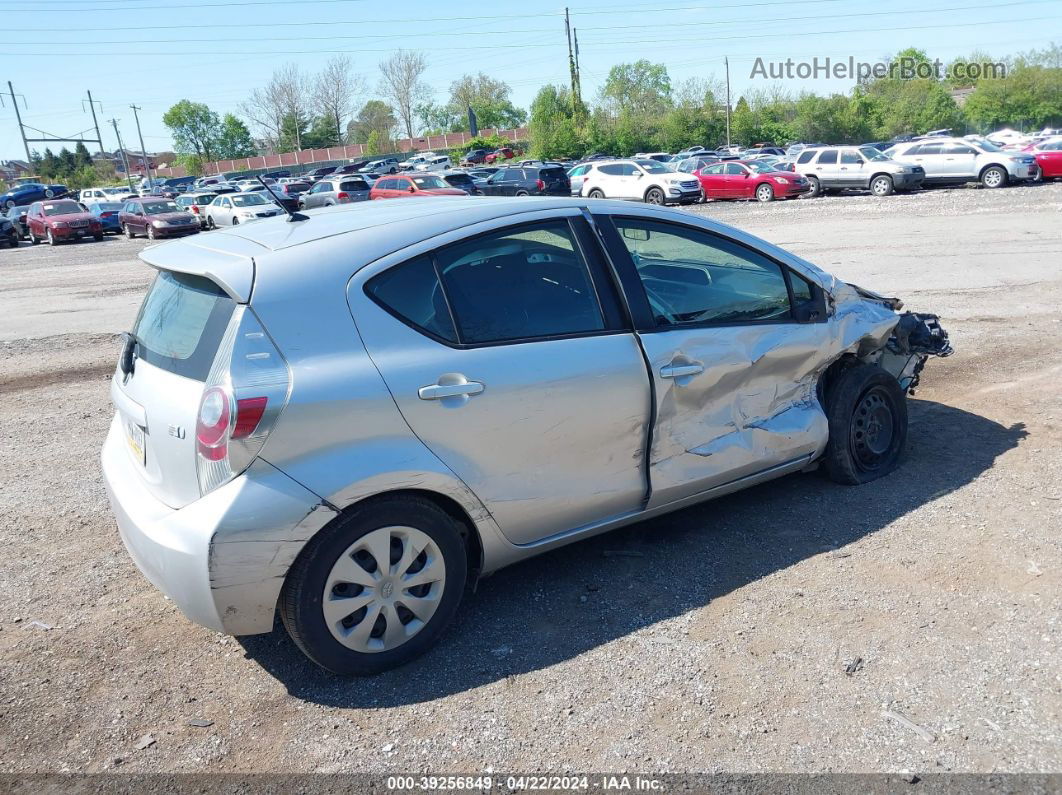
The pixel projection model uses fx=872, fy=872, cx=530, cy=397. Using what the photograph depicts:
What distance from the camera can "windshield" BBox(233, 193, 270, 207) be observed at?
101 feet

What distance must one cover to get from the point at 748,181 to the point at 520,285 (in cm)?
2913

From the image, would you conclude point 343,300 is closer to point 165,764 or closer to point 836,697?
point 165,764

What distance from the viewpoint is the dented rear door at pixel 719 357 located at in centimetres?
407

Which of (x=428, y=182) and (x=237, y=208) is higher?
(x=428, y=182)

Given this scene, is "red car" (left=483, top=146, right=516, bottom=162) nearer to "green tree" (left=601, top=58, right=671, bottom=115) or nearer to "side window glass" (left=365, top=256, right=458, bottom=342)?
"green tree" (left=601, top=58, right=671, bottom=115)

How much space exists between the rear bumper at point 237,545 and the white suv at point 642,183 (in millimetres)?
28368

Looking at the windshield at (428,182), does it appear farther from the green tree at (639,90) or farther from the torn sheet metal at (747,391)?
the green tree at (639,90)

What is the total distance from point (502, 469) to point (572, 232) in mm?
1171

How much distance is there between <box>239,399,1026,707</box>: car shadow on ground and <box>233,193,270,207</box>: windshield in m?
28.9

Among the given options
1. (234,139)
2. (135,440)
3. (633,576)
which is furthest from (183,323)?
(234,139)

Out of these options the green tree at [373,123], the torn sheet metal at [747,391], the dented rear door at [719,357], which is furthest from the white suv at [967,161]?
the green tree at [373,123]

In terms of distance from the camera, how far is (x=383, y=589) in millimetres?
3391

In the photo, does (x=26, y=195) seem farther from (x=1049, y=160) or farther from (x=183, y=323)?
(x=183, y=323)

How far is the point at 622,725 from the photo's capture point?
311 cm
